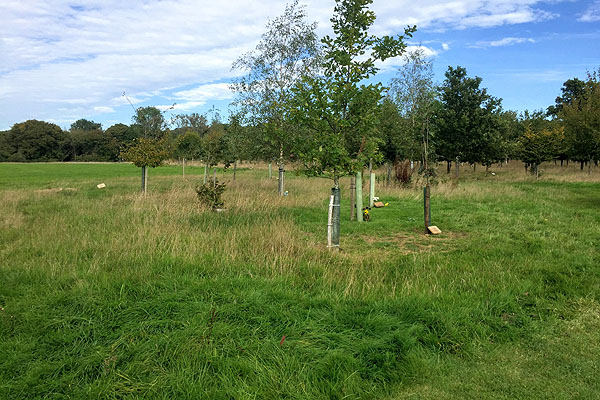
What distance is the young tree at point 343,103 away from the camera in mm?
7766

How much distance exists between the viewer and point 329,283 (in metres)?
5.45

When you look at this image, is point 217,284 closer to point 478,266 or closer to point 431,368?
point 431,368

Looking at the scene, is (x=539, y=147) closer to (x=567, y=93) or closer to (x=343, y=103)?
(x=343, y=103)

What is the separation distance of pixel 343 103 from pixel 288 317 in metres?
5.15

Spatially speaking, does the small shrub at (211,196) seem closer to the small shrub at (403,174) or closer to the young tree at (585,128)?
the small shrub at (403,174)

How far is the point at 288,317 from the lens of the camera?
176 inches

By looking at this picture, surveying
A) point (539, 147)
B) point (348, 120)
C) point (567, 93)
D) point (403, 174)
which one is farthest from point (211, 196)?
point (567, 93)

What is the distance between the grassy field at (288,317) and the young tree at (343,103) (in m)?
1.79

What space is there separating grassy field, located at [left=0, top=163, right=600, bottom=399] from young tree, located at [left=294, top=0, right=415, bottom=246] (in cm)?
179

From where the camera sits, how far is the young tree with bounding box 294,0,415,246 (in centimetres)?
777

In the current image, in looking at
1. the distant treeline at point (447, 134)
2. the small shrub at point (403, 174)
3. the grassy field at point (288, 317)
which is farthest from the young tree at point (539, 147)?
the grassy field at point (288, 317)

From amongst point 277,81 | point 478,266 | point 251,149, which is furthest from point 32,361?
point 277,81

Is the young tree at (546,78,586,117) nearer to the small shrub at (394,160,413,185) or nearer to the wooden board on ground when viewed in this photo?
the small shrub at (394,160,413,185)

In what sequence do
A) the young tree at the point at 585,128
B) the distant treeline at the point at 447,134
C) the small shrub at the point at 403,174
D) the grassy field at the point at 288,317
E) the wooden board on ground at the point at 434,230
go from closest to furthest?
the grassy field at the point at 288,317 < the wooden board on ground at the point at 434,230 < the distant treeline at the point at 447,134 < the small shrub at the point at 403,174 < the young tree at the point at 585,128
